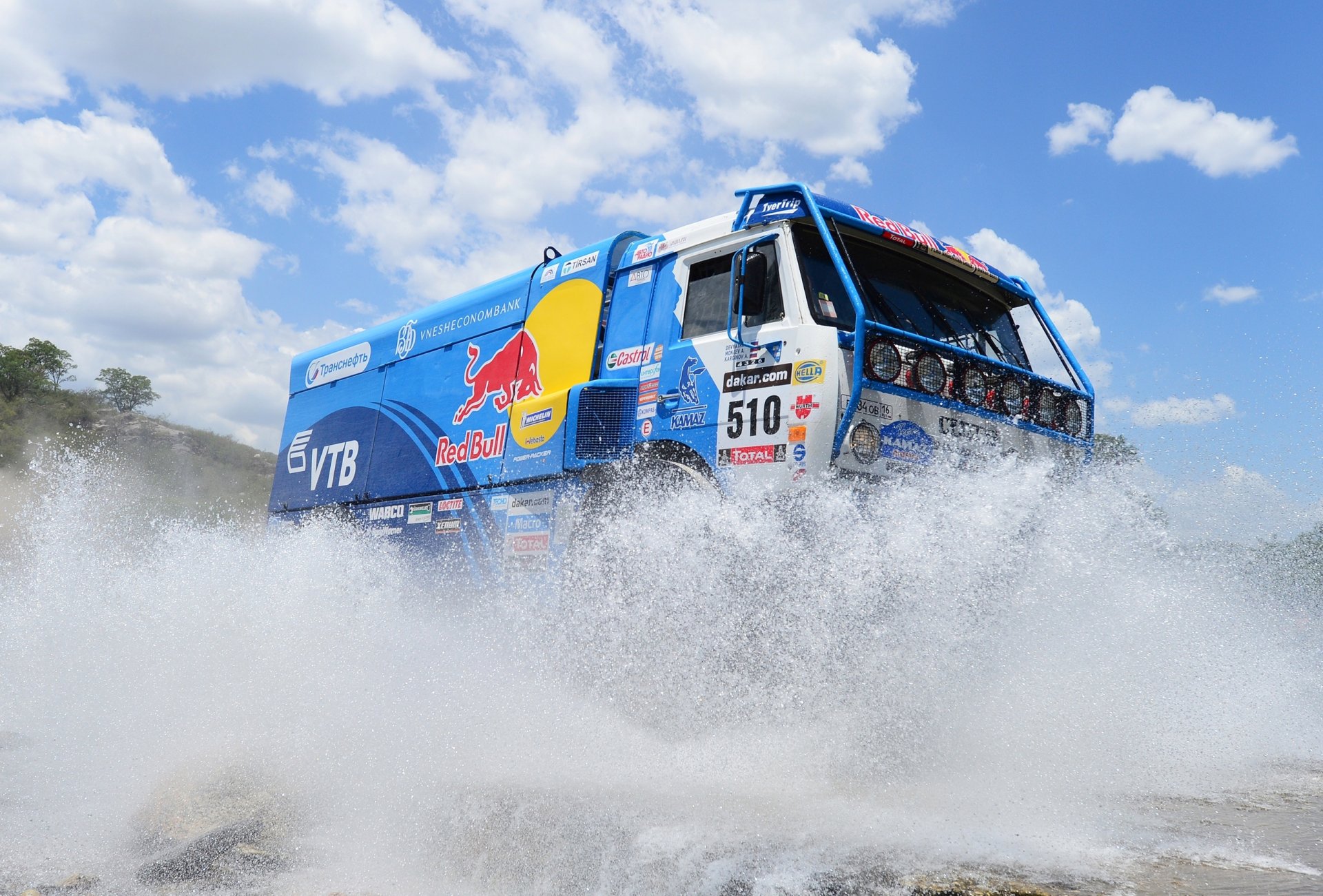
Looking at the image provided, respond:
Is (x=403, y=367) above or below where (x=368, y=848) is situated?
above

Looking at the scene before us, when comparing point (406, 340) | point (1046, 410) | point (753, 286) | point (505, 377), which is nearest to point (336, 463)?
point (406, 340)

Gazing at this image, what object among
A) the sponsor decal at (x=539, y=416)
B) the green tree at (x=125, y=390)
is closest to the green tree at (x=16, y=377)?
the green tree at (x=125, y=390)

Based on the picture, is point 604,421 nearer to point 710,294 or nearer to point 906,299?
point 710,294

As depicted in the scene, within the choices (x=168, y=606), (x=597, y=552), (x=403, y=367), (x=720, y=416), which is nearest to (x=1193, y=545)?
(x=720, y=416)

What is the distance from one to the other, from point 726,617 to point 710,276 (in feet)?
7.16

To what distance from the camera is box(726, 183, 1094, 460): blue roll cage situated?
4.60m

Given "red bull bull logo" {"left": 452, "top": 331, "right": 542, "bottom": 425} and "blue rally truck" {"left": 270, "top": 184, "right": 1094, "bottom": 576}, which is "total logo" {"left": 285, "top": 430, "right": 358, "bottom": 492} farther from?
"red bull bull logo" {"left": 452, "top": 331, "right": 542, "bottom": 425}

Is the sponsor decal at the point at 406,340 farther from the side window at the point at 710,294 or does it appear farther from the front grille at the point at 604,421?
the side window at the point at 710,294

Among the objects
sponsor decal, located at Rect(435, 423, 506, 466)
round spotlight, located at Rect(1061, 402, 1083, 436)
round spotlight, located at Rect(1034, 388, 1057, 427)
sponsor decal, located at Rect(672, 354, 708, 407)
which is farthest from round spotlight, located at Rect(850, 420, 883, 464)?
sponsor decal, located at Rect(435, 423, 506, 466)

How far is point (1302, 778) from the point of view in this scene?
4805 mm

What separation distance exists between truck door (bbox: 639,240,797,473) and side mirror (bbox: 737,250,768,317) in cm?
2

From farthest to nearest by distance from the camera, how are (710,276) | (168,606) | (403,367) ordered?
1. (403,367)
2. (168,606)
3. (710,276)

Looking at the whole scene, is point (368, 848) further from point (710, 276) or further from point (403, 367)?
point (403, 367)

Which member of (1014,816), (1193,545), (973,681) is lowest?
(1014,816)
